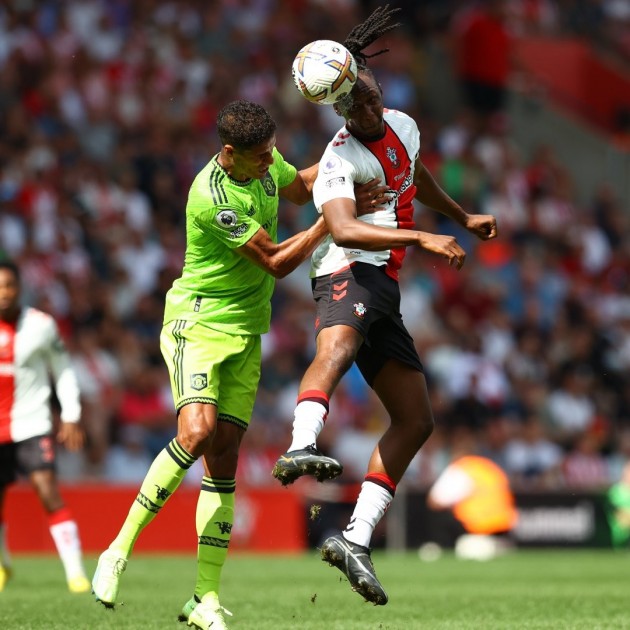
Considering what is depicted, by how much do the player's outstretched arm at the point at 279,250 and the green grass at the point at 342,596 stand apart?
6.49ft

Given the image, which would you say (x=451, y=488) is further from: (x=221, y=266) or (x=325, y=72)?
(x=325, y=72)

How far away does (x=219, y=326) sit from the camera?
7.68 m

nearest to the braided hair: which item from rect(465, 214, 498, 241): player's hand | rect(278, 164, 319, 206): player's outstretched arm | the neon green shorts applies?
rect(278, 164, 319, 206): player's outstretched arm

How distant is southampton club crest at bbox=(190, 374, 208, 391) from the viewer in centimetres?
748

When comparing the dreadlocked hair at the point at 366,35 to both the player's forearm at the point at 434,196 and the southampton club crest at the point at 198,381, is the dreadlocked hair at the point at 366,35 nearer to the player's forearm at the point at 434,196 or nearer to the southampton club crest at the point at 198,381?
the player's forearm at the point at 434,196

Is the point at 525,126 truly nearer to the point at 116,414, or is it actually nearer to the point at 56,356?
the point at 116,414

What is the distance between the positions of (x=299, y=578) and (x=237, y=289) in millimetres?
4771

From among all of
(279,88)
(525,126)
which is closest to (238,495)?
(279,88)

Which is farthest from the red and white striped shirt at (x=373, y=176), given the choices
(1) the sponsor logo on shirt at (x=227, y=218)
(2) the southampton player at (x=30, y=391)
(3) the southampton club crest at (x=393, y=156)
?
(2) the southampton player at (x=30, y=391)

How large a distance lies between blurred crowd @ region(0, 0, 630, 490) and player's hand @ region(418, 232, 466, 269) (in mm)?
8741

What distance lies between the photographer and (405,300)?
18781 mm

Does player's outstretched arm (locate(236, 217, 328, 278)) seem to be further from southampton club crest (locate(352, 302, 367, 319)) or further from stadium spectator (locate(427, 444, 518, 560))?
stadium spectator (locate(427, 444, 518, 560))

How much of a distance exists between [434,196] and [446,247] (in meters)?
1.55

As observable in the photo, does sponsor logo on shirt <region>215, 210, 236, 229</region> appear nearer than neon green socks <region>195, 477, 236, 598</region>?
Yes
